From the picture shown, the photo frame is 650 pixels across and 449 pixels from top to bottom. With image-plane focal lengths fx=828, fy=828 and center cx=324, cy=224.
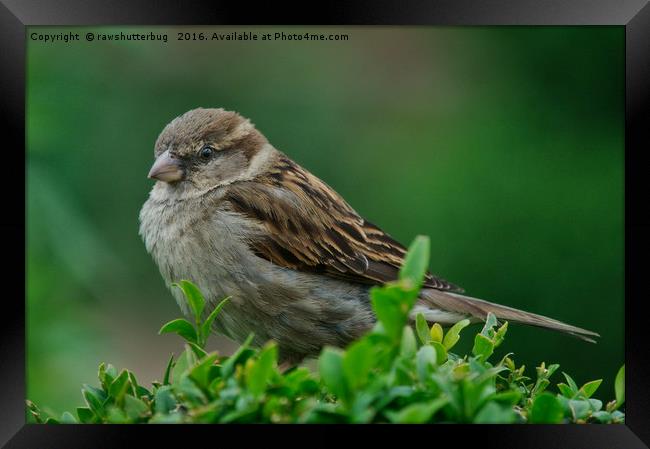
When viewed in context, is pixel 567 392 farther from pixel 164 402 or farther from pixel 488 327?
pixel 164 402

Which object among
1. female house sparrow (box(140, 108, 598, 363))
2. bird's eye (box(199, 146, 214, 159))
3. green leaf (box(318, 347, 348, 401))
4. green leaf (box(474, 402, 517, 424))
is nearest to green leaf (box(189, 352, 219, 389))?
green leaf (box(318, 347, 348, 401))

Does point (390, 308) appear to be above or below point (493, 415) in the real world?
above

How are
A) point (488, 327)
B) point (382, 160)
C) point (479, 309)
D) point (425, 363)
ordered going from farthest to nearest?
point (382, 160) → point (479, 309) → point (488, 327) → point (425, 363)

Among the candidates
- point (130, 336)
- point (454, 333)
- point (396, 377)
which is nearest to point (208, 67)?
point (130, 336)

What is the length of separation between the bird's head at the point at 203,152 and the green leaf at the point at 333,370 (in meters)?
1.93

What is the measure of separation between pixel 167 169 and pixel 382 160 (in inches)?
73.7

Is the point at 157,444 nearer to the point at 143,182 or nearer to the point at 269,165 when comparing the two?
the point at 269,165

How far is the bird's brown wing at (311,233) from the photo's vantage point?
2971 mm

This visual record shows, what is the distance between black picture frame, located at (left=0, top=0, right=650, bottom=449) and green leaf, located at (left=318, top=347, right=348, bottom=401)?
57cm

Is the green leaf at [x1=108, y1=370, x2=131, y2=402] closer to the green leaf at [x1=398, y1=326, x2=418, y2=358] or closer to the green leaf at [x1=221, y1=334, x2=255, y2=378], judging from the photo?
the green leaf at [x1=221, y1=334, x2=255, y2=378]

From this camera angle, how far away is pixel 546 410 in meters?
1.45

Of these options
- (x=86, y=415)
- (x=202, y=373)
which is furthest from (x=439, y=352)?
(x=86, y=415)

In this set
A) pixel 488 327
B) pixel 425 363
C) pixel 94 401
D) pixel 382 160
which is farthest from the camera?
pixel 382 160

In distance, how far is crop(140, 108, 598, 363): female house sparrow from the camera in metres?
2.82
